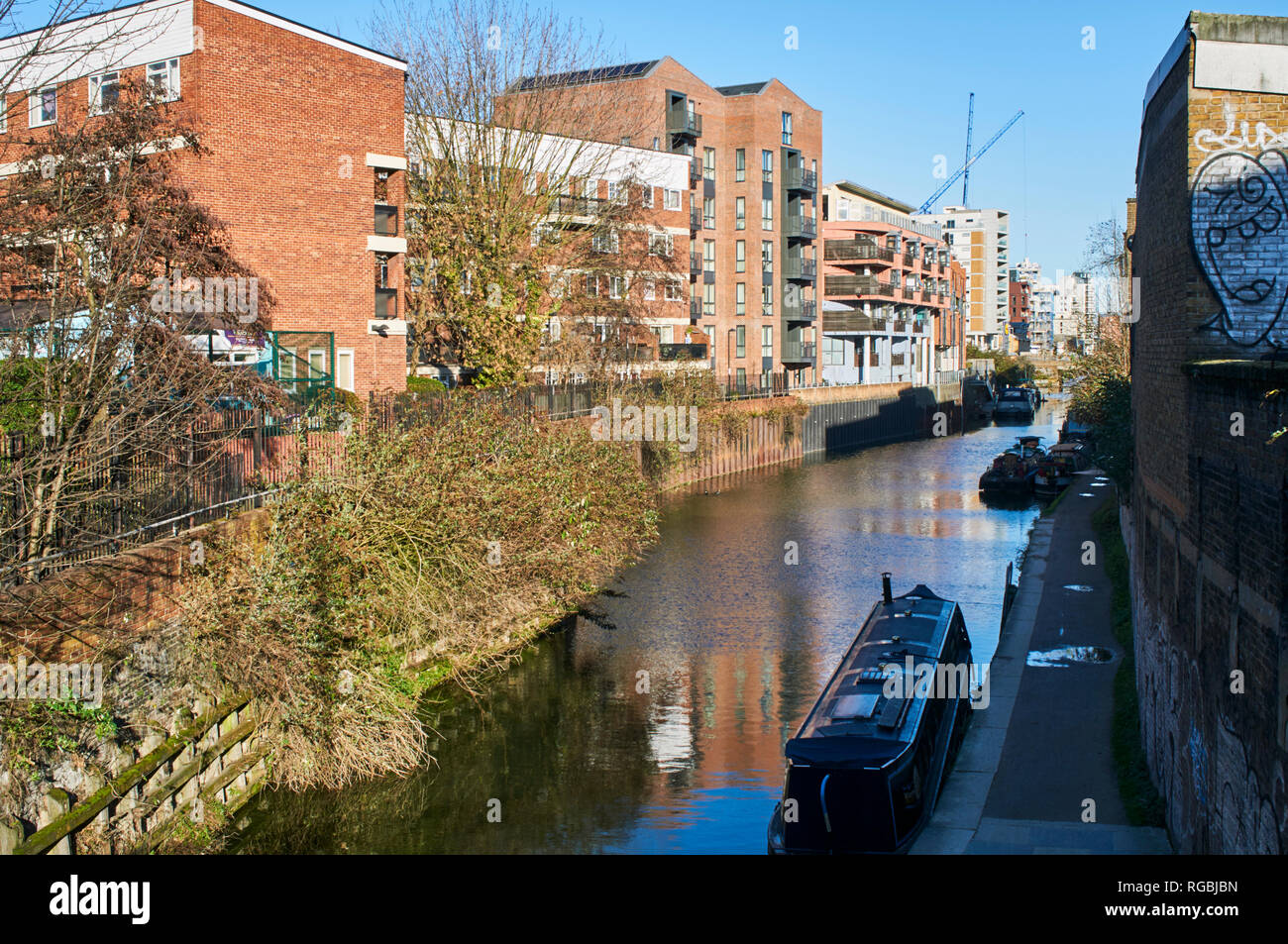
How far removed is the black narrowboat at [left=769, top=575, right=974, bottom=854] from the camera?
13.2 meters

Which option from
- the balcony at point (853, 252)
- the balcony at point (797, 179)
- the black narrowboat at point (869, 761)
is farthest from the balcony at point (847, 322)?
the black narrowboat at point (869, 761)

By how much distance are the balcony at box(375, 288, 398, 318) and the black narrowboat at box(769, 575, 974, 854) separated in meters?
21.6

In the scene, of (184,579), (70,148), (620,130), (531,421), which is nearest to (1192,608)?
(184,579)

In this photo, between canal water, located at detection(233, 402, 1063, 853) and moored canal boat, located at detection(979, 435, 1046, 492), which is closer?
canal water, located at detection(233, 402, 1063, 853)

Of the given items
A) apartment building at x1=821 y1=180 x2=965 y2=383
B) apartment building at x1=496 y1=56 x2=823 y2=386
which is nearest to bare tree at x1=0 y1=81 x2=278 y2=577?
apartment building at x1=496 y1=56 x2=823 y2=386

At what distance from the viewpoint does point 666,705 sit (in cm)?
2158

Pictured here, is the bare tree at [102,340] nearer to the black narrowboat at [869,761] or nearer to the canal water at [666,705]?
the canal water at [666,705]

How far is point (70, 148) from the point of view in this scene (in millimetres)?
18094

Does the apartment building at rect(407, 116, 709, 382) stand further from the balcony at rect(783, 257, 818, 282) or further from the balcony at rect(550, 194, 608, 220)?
the balcony at rect(783, 257, 818, 282)

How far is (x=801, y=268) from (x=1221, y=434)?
66.7 m

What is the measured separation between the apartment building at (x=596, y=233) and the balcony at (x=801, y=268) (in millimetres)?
14793

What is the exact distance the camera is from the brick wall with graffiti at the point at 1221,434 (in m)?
7.86
